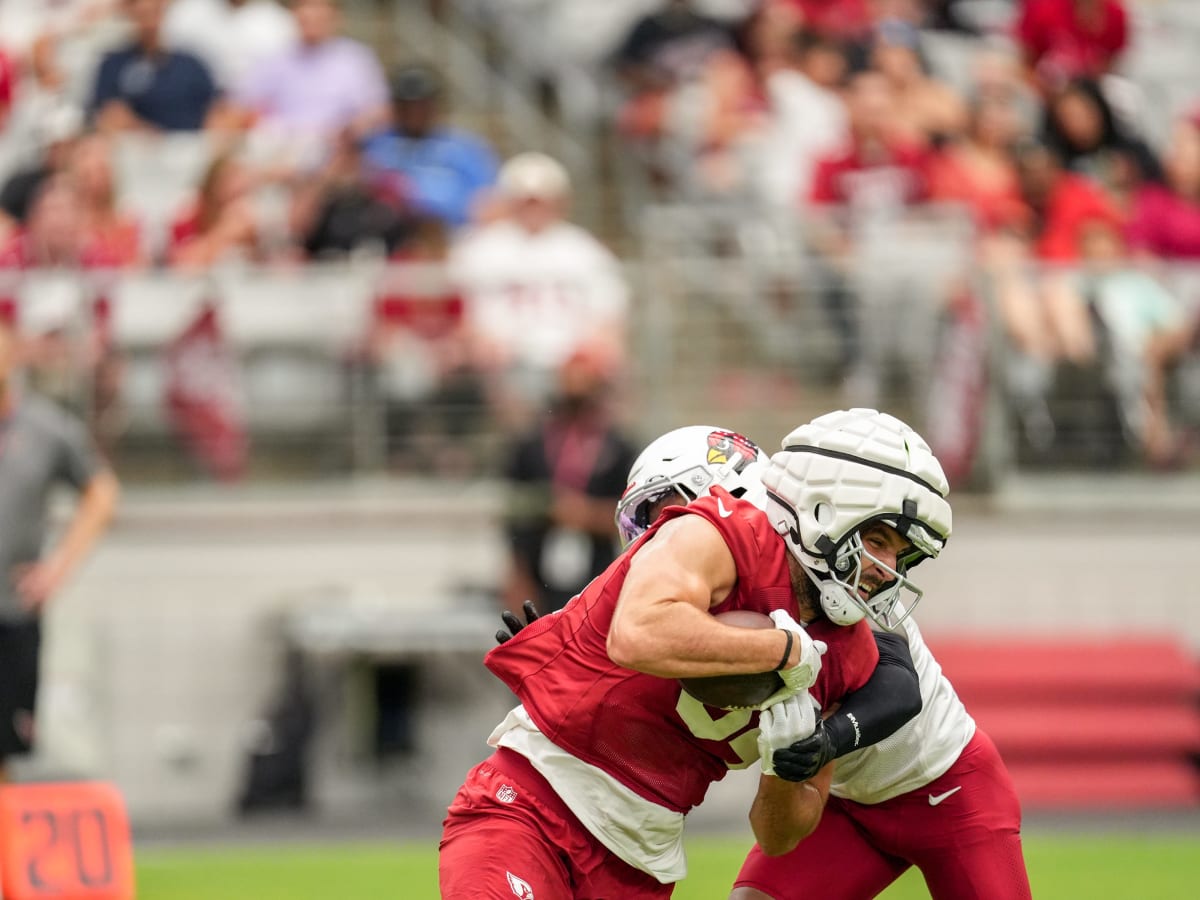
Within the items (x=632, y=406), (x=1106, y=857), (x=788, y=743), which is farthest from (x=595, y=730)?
(x=632, y=406)

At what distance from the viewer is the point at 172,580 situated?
37.7 feet

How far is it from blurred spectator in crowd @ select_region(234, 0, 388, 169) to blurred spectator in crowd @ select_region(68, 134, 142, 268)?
116cm

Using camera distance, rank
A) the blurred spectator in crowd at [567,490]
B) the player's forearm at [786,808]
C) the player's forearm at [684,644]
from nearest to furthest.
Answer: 1. the player's forearm at [684,644]
2. the player's forearm at [786,808]
3. the blurred spectator in crowd at [567,490]

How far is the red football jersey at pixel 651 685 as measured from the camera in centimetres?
461

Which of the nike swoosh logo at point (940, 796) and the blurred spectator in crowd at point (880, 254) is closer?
the nike swoosh logo at point (940, 796)

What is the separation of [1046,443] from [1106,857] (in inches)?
114

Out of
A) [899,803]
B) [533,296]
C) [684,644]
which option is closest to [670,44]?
[533,296]

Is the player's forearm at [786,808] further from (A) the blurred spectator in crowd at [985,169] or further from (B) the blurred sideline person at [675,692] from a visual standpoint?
(A) the blurred spectator in crowd at [985,169]

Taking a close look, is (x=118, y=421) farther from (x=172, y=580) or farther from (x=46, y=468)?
(x=46, y=468)

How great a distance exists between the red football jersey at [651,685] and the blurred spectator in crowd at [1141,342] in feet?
22.7

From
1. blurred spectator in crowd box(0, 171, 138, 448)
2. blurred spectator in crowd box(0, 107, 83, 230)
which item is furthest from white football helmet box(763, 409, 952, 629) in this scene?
blurred spectator in crowd box(0, 107, 83, 230)

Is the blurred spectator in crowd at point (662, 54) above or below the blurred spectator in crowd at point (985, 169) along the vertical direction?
above

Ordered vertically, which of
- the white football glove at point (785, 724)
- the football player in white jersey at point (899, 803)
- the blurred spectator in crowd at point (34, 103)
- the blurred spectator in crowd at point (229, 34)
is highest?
the blurred spectator in crowd at point (229, 34)

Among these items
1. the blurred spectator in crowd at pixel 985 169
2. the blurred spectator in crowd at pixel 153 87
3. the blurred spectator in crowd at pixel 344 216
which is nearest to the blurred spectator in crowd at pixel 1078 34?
the blurred spectator in crowd at pixel 985 169
